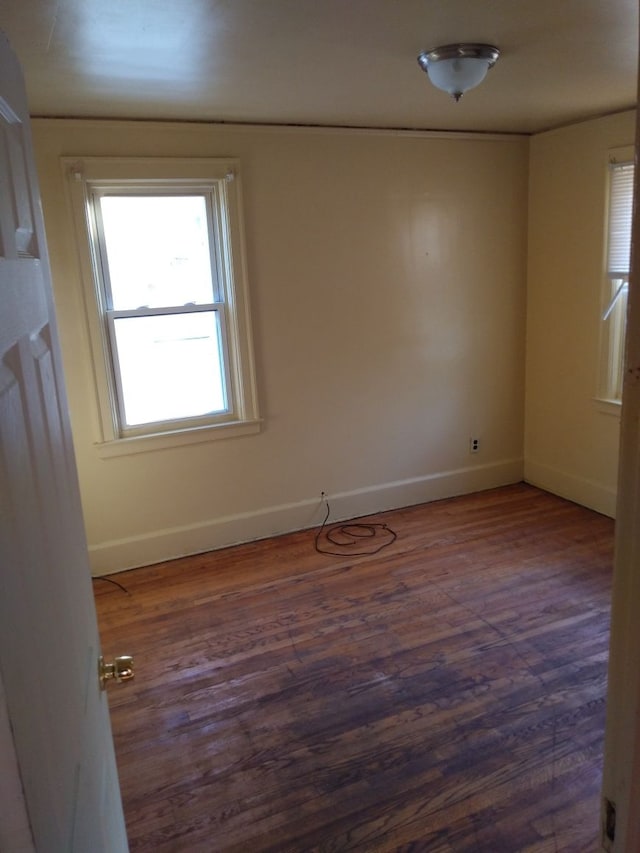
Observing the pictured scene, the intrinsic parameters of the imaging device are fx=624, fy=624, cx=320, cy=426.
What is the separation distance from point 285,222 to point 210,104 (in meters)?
0.80

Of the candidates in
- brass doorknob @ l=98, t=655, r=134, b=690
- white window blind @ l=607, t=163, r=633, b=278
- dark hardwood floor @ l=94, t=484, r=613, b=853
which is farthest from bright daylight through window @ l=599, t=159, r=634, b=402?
brass doorknob @ l=98, t=655, r=134, b=690

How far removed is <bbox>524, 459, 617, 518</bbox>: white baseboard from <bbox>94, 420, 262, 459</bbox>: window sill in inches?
83.0

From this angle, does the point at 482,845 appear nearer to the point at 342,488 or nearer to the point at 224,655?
the point at 224,655

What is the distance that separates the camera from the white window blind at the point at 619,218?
354 centimetres

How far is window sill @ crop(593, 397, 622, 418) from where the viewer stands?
3.82 m

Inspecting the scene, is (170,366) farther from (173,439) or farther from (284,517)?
(284,517)

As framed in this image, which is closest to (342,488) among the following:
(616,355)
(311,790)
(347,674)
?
(347,674)

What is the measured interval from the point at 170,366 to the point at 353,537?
4.97 feet

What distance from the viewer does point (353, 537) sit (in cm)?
388

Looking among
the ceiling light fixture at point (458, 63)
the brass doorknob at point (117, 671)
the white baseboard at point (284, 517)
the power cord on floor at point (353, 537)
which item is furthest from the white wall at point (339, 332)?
the brass doorknob at point (117, 671)

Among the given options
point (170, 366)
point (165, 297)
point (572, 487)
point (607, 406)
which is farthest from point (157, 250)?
point (572, 487)

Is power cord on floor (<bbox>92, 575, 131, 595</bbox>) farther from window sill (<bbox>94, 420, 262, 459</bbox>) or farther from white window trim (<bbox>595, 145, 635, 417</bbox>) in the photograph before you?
white window trim (<bbox>595, 145, 635, 417</bbox>)

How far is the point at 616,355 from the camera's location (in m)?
3.82

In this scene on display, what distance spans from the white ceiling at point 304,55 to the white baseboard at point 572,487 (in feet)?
7.35
